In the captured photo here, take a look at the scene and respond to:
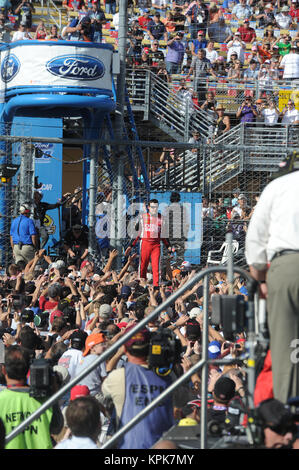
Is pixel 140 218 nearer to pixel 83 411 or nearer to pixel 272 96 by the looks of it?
pixel 272 96

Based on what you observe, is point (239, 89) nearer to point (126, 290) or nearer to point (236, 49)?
point (236, 49)

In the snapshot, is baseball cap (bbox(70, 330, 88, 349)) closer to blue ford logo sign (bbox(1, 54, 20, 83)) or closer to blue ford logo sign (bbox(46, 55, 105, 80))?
blue ford logo sign (bbox(46, 55, 105, 80))

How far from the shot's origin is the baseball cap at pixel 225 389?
6492 mm

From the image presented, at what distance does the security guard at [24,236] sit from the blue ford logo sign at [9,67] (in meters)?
2.84

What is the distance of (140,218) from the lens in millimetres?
15234

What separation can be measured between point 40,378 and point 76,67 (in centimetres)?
1100

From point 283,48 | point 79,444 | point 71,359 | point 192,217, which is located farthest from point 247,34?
point 79,444

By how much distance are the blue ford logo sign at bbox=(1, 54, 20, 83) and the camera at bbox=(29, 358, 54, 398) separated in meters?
11.3

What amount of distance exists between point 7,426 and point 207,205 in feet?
35.9

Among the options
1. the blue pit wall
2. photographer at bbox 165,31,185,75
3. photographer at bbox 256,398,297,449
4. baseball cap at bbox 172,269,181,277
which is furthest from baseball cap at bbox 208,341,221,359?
photographer at bbox 165,31,185,75

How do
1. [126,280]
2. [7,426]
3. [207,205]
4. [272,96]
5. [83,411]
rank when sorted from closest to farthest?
[83,411], [7,426], [126,280], [207,205], [272,96]

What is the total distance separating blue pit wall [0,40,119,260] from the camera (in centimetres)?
1577

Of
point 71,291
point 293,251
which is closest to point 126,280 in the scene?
point 71,291

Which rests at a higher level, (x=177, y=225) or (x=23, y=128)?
(x=23, y=128)
